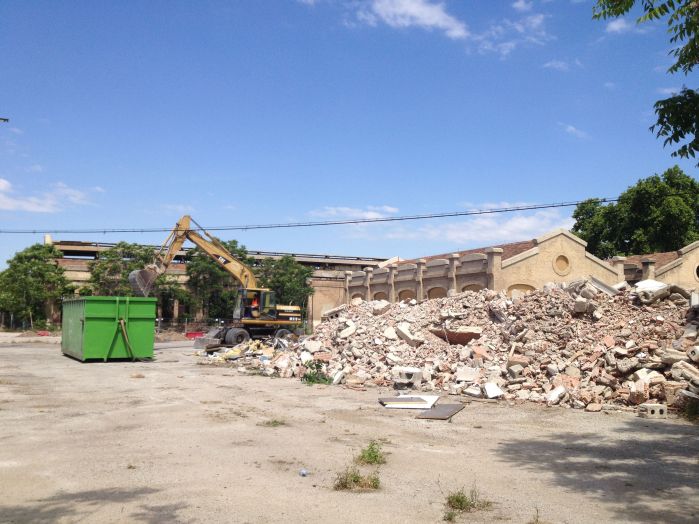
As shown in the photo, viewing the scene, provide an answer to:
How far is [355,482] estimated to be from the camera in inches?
241

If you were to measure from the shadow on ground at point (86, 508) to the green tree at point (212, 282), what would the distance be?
128 ft

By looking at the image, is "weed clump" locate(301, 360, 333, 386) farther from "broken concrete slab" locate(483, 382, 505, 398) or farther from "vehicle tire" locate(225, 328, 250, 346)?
"vehicle tire" locate(225, 328, 250, 346)

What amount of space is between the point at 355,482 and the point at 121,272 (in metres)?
40.5

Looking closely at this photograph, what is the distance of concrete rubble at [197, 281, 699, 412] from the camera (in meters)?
12.0

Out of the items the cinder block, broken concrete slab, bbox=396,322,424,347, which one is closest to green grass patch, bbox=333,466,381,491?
the cinder block

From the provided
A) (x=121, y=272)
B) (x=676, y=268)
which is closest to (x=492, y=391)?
(x=676, y=268)

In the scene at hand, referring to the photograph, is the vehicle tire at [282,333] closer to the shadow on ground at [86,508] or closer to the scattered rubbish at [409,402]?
the scattered rubbish at [409,402]

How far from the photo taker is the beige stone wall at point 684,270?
103ft

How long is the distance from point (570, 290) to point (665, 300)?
8.32ft

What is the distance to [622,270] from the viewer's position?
33.3 m

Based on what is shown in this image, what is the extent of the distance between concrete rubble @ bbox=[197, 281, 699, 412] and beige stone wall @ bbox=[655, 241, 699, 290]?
16.9 metres

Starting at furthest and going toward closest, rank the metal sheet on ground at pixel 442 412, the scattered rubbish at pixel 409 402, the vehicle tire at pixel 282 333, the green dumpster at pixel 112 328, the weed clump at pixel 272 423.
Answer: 1. the vehicle tire at pixel 282 333
2. the green dumpster at pixel 112 328
3. the scattered rubbish at pixel 409 402
4. the metal sheet on ground at pixel 442 412
5. the weed clump at pixel 272 423

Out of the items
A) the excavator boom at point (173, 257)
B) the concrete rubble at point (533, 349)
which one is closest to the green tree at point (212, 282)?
the excavator boom at point (173, 257)

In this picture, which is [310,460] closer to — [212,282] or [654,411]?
[654,411]
